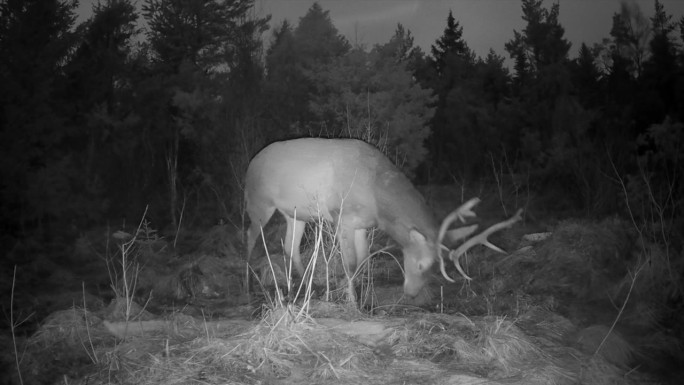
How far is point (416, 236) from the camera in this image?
23.8ft

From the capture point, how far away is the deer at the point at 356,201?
7.25 metres

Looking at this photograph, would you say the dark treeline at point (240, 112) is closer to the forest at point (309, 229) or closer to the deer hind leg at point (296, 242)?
the forest at point (309, 229)

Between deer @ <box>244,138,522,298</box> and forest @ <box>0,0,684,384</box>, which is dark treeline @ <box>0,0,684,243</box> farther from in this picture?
deer @ <box>244,138,522,298</box>

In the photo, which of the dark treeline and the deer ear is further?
the dark treeline

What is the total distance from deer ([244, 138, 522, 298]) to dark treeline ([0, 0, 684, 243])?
2.64 metres

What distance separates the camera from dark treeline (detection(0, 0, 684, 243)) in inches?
508

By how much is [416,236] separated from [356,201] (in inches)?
36.7

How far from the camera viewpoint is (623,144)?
18.2 meters

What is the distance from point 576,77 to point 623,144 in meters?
11.4

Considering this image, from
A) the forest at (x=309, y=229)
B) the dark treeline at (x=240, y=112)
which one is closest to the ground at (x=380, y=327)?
the forest at (x=309, y=229)

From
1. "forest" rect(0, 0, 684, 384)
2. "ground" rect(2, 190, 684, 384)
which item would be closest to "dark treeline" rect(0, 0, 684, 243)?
"forest" rect(0, 0, 684, 384)

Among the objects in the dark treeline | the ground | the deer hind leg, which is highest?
the dark treeline

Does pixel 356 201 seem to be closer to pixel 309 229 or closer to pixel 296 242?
pixel 296 242

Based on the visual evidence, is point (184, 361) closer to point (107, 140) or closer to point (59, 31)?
point (59, 31)
